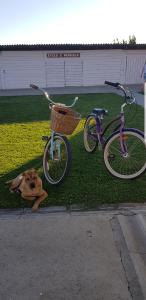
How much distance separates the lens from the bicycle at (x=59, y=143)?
438 cm

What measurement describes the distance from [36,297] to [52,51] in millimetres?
23228

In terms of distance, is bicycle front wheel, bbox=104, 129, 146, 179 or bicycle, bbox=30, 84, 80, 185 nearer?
bicycle, bbox=30, 84, 80, 185

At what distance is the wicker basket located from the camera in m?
4.35

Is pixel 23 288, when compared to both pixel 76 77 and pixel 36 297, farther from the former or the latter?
pixel 76 77

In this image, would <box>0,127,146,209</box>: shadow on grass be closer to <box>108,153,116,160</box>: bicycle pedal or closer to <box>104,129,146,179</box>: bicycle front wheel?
<box>104,129,146,179</box>: bicycle front wheel

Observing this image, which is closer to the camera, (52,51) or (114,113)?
(114,113)

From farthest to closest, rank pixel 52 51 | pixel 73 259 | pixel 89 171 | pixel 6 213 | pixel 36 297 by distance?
pixel 52 51
pixel 89 171
pixel 6 213
pixel 73 259
pixel 36 297

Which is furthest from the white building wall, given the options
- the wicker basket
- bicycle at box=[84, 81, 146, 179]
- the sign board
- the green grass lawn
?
the wicker basket

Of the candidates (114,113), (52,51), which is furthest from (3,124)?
(52,51)

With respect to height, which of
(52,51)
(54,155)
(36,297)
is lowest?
(36,297)

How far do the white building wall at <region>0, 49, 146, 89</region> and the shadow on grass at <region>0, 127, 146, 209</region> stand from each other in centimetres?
1999

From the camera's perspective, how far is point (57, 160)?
193 inches

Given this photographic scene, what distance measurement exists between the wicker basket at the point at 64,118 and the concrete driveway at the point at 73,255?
1.12 metres

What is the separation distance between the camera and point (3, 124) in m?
10.2
